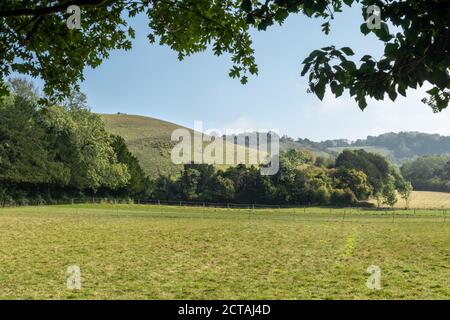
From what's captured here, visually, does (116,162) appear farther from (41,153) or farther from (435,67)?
(435,67)

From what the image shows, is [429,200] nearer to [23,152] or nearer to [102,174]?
[102,174]

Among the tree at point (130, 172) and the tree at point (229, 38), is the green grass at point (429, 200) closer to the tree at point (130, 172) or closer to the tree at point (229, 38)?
the tree at point (130, 172)

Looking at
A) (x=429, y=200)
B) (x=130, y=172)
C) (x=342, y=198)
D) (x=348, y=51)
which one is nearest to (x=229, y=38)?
(x=348, y=51)

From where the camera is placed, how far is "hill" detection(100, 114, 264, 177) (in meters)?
140

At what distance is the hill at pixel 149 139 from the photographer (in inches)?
5507

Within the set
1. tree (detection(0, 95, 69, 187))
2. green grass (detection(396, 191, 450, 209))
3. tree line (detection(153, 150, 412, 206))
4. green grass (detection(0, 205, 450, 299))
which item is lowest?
green grass (detection(396, 191, 450, 209))

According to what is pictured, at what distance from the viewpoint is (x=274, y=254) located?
70.2ft

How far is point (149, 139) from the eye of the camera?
16362 centimetres

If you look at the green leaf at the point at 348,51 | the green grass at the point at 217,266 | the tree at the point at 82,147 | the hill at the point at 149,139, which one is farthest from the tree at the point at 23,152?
the green leaf at the point at 348,51

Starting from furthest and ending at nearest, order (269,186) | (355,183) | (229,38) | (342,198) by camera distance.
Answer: (355,183), (342,198), (269,186), (229,38)

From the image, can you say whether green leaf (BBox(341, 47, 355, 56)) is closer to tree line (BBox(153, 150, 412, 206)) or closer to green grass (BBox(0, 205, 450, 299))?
green grass (BBox(0, 205, 450, 299))

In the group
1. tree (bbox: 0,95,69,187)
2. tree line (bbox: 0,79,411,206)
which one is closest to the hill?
tree line (bbox: 0,79,411,206)
